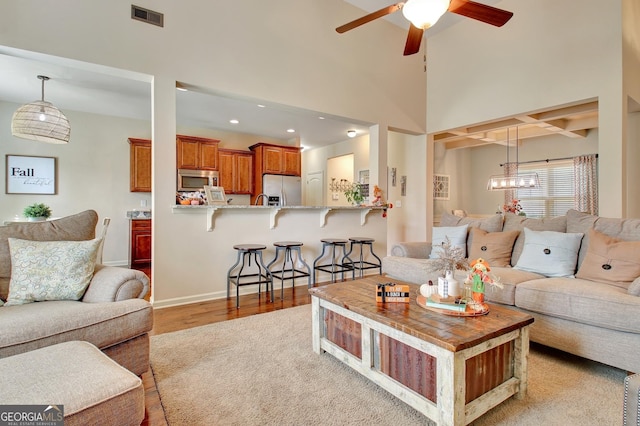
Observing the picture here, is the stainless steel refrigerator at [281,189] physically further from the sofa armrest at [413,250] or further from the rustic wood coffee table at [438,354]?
the rustic wood coffee table at [438,354]

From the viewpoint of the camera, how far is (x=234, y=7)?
3.81m

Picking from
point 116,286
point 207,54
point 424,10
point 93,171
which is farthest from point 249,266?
point 93,171

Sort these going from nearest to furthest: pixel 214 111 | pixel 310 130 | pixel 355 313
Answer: pixel 355 313
pixel 214 111
pixel 310 130

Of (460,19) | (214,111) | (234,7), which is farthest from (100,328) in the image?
(460,19)

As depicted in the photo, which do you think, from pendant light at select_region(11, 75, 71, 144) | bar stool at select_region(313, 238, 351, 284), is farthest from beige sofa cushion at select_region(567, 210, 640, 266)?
pendant light at select_region(11, 75, 71, 144)

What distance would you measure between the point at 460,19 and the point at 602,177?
10.4ft

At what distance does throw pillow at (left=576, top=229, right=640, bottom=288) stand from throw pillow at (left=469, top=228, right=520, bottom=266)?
24.2 inches

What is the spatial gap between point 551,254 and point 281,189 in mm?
5437

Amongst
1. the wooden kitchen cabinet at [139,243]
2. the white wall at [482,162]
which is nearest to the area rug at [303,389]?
the wooden kitchen cabinet at [139,243]

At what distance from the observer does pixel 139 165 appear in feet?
19.6

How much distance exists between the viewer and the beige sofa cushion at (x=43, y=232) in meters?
2.03

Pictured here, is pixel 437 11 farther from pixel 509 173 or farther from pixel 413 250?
pixel 509 173

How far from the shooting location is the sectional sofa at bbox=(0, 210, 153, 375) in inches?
62.7

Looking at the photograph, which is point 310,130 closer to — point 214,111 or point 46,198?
point 214,111
